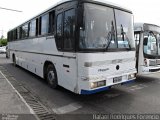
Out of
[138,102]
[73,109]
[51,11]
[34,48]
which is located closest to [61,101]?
[73,109]

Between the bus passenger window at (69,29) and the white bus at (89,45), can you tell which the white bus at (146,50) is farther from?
the bus passenger window at (69,29)

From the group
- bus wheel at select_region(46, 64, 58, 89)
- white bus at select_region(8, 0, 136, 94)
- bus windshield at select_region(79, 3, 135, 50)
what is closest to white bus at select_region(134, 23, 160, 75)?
white bus at select_region(8, 0, 136, 94)

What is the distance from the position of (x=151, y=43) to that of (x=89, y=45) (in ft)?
15.1

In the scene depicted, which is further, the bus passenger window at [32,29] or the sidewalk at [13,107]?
the bus passenger window at [32,29]

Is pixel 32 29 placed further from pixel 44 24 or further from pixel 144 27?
pixel 144 27

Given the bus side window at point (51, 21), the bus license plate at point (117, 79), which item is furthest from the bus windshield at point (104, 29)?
the bus side window at point (51, 21)

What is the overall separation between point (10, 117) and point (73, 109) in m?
1.60

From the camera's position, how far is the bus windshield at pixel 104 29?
5121mm

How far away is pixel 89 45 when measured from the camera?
5.10 meters

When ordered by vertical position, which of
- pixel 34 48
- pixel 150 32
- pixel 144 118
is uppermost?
pixel 150 32

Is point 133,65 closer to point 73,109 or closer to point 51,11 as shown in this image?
point 73,109

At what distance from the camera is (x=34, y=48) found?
8.84 metres

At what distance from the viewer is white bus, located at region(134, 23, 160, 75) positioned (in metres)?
8.22

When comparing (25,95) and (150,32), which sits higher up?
(150,32)
